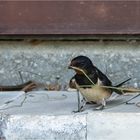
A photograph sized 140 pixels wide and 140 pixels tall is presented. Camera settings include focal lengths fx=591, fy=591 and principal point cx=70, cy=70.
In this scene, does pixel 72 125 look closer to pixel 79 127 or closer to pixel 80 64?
pixel 79 127

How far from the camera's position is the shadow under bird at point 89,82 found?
3631mm

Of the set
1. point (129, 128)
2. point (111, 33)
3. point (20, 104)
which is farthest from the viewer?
point (111, 33)

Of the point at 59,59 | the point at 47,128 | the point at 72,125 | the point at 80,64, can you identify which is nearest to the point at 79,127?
the point at 72,125

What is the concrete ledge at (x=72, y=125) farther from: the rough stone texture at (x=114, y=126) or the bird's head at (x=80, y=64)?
the bird's head at (x=80, y=64)

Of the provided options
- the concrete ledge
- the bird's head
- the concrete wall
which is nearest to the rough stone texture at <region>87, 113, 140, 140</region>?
the concrete ledge

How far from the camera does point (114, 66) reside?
4953 mm

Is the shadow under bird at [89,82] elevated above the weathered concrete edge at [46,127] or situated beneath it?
elevated above

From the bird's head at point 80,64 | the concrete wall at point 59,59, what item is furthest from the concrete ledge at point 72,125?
the concrete wall at point 59,59

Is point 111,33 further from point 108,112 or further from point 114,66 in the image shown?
point 108,112

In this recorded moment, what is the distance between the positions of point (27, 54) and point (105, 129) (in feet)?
5.06

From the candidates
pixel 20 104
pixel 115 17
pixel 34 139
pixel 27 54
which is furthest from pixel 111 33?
pixel 34 139

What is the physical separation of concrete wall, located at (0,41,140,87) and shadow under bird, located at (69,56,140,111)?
1.11 meters

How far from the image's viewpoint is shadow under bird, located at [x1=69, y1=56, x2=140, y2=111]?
3631mm

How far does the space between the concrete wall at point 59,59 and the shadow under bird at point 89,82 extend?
1112mm
